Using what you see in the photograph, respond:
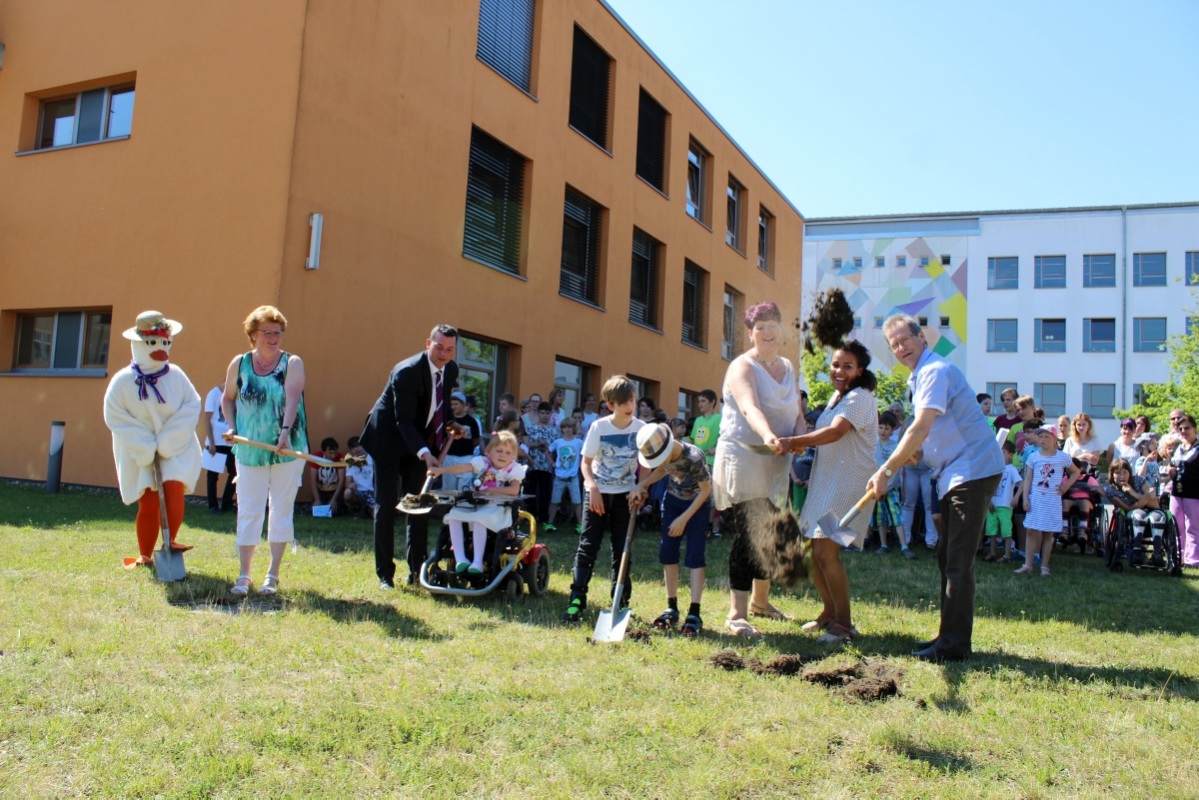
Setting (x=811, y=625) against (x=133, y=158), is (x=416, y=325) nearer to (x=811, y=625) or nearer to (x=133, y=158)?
(x=133, y=158)

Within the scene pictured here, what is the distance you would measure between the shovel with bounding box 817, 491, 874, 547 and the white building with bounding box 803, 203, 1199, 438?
3980cm

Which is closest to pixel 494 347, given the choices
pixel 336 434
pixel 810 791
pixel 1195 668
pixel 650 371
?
pixel 336 434

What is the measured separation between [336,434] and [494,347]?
4089mm

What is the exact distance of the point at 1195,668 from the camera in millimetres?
4973

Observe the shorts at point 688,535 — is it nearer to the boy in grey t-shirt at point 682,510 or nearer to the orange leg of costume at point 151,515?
the boy in grey t-shirt at point 682,510

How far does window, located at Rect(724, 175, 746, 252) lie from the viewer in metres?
25.8

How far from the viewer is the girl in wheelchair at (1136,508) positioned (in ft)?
33.1

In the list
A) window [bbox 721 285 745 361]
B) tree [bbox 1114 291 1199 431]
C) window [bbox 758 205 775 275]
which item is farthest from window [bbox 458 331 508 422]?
tree [bbox 1114 291 1199 431]

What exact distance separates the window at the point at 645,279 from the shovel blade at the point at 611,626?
15264 mm

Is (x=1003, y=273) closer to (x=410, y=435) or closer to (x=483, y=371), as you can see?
(x=483, y=371)

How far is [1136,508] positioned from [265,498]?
9.59m

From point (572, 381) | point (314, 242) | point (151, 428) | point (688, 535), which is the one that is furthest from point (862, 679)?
point (572, 381)

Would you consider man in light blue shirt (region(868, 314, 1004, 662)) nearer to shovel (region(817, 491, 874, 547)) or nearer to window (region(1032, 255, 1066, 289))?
shovel (region(817, 491, 874, 547))

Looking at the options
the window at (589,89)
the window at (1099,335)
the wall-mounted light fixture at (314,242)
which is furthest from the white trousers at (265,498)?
the window at (1099,335)
